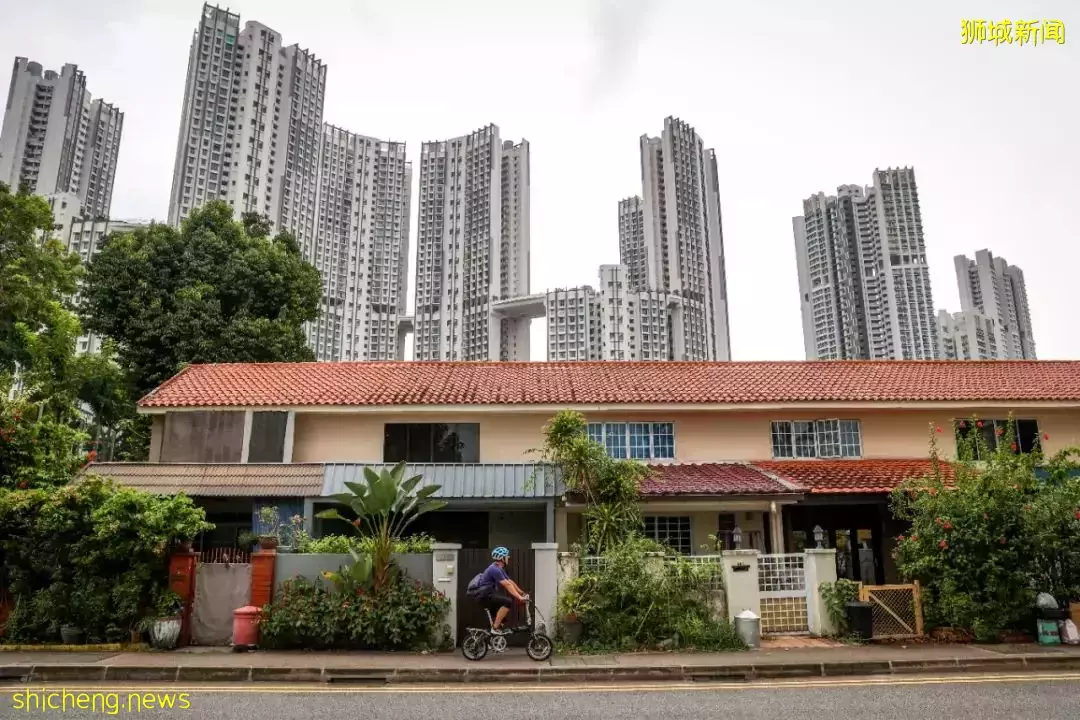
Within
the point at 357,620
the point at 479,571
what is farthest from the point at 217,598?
the point at 479,571

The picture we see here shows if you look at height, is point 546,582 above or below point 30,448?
below

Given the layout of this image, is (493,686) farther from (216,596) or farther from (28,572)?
(28,572)

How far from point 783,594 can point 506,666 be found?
538 centimetres

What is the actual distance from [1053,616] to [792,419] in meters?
8.00

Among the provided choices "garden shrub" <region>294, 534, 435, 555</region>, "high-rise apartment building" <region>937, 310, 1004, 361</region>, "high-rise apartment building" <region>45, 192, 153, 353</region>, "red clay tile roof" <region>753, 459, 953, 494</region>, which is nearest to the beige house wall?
"red clay tile roof" <region>753, 459, 953, 494</region>

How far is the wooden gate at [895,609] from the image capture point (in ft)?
41.9

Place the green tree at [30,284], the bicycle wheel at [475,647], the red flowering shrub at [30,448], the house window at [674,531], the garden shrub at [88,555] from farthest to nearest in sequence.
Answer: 1. the green tree at [30,284]
2. the house window at [674,531]
3. the red flowering shrub at [30,448]
4. the garden shrub at [88,555]
5. the bicycle wheel at [475,647]

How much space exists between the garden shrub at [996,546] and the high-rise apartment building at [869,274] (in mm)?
81358

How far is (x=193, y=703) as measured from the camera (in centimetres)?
870

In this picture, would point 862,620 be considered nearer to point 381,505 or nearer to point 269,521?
point 381,505

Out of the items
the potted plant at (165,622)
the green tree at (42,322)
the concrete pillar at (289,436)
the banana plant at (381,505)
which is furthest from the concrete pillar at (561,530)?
the green tree at (42,322)

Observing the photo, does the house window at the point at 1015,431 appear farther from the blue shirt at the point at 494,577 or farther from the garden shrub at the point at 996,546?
the blue shirt at the point at 494,577

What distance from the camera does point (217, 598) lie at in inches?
504

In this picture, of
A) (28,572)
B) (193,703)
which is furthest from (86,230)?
(193,703)
